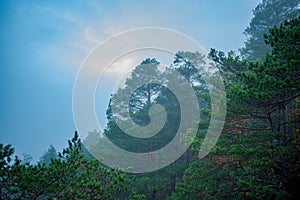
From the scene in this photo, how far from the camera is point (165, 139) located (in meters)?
12.9

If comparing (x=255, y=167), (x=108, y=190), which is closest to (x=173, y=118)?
(x=255, y=167)

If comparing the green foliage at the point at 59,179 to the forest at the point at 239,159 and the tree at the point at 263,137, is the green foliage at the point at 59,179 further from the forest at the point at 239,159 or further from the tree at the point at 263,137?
the tree at the point at 263,137

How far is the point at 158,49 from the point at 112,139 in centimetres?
961

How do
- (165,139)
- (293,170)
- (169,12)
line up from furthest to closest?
(169,12) < (165,139) < (293,170)

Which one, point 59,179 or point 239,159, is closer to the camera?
point 59,179

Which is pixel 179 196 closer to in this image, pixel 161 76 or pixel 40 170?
pixel 40 170

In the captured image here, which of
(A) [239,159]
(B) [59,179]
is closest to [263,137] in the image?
(A) [239,159]

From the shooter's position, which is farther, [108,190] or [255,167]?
[255,167]

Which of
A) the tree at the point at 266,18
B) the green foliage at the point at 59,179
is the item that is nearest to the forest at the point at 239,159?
the green foliage at the point at 59,179

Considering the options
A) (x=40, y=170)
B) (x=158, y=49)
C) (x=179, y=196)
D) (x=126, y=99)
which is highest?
(x=158, y=49)

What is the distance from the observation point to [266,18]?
1376 cm

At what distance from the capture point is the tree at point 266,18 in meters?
12.6

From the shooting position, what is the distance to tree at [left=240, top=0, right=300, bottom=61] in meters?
12.6

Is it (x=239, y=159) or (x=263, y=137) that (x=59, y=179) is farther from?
(x=263, y=137)
